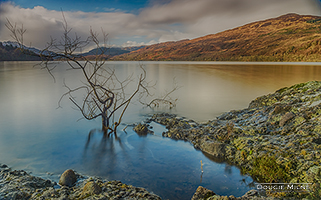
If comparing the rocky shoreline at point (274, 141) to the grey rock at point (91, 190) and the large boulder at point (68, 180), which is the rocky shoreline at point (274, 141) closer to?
the grey rock at point (91, 190)

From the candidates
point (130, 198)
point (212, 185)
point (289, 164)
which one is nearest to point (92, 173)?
point (130, 198)

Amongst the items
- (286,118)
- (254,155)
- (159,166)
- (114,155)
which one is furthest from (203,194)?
(286,118)

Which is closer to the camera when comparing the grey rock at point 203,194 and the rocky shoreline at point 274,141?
the grey rock at point 203,194

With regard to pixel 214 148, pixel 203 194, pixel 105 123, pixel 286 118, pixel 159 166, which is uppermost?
pixel 286 118

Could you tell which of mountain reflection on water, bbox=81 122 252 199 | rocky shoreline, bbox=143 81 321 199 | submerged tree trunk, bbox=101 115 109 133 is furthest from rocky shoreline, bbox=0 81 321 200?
submerged tree trunk, bbox=101 115 109 133

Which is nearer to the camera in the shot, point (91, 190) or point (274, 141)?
point (91, 190)

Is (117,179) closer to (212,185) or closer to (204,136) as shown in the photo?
(212,185)

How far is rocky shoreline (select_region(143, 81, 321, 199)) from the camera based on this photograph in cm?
370

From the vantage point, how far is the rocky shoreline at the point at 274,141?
3703mm

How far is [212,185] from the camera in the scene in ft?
13.1

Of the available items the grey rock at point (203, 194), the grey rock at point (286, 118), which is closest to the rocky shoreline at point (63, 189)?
the grey rock at point (203, 194)

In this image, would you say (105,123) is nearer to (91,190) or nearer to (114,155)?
(114,155)

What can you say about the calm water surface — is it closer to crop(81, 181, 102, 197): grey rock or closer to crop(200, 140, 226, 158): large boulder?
crop(200, 140, 226, 158): large boulder

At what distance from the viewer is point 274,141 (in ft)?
15.7
